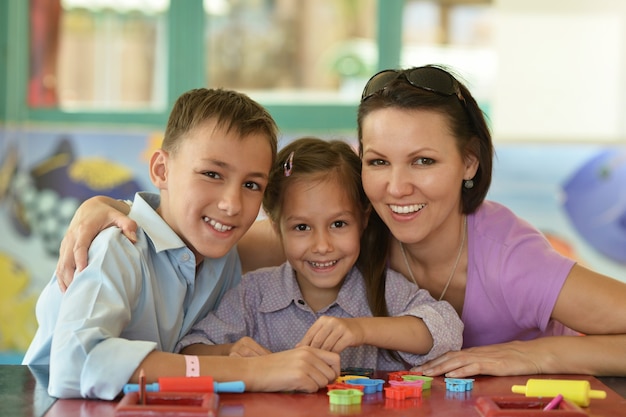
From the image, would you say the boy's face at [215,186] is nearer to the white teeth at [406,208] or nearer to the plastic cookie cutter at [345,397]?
the white teeth at [406,208]

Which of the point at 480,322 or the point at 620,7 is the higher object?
the point at 620,7

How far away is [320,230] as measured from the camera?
6.73 feet

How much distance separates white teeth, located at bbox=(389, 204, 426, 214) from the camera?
2029mm

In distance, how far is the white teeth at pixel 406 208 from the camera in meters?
Answer: 2.03

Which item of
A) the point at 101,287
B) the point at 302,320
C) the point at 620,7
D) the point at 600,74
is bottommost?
the point at 302,320

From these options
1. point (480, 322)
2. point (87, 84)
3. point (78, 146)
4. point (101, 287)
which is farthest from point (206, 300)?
point (87, 84)

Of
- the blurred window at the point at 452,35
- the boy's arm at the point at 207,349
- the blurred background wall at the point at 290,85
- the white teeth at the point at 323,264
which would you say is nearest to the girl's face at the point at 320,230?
the white teeth at the point at 323,264

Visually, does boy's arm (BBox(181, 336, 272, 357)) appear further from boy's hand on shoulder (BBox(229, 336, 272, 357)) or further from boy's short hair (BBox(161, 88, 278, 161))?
boy's short hair (BBox(161, 88, 278, 161))

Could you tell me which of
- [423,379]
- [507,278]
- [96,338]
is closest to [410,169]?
[507,278]

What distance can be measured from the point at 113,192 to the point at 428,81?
10.9 feet

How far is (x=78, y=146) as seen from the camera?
502 cm

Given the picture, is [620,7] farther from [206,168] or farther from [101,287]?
[101,287]

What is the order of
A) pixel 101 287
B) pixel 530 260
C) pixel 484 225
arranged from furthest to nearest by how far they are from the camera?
pixel 484 225, pixel 530 260, pixel 101 287

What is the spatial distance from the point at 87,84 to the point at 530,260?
386 cm
